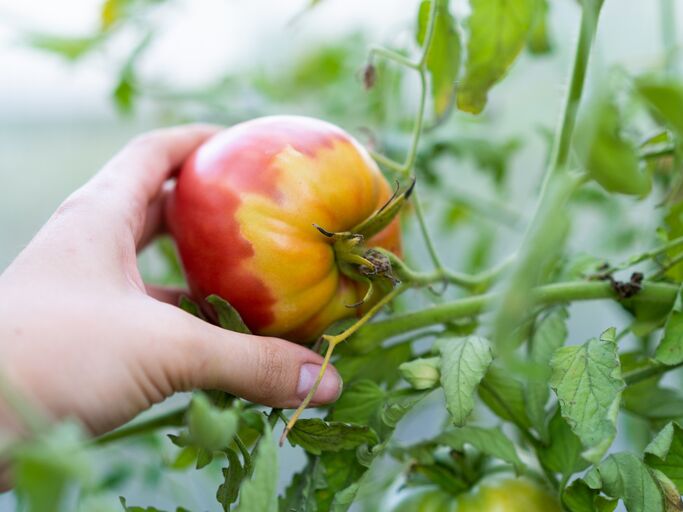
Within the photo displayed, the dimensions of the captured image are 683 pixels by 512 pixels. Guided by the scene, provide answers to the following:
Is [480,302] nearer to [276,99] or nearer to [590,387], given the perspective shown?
[590,387]

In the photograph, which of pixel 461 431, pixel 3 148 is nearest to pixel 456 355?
pixel 461 431

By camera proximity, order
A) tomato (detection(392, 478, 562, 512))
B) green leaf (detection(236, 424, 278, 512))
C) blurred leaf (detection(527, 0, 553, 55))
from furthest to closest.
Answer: blurred leaf (detection(527, 0, 553, 55)), tomato (detection(392, 478, 562, 512)), green leaf (detection(236, 424, 278, 512))

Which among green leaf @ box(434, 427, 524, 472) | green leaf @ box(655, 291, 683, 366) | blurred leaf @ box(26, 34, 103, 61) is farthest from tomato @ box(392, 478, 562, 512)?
blurred leaf @ box(26, 34, 103, 61)

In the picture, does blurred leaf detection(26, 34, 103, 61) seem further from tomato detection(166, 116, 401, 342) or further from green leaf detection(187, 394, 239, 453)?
green leaf detection(187, 394, 239, 453)

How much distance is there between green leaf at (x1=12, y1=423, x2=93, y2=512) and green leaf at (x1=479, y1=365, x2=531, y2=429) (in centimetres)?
32

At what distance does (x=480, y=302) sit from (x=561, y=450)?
0.35 feet

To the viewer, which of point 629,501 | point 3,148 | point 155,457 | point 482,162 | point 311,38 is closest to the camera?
point 629,501

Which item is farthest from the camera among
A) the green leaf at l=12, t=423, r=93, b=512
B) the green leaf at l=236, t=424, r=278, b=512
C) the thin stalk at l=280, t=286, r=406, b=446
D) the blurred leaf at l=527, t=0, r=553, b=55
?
the blurred leaf at l=527, t=0, r=553, b=55

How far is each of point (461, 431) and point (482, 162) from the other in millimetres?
338

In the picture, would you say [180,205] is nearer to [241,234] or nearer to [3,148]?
[241,234]

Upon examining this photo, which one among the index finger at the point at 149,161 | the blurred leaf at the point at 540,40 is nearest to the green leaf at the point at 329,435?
the index finger at the point at 149,161

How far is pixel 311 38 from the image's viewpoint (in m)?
1.20

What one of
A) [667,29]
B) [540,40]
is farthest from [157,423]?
[667,29]

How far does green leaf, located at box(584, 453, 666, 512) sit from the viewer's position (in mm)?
399
